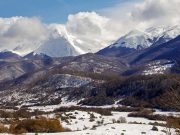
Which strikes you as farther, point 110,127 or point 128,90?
point 128,90

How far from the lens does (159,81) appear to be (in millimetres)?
175125

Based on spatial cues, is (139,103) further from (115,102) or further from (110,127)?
(110,127)

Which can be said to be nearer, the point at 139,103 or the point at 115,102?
the point at 139,103

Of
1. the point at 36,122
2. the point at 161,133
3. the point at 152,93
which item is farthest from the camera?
the point at 152,93

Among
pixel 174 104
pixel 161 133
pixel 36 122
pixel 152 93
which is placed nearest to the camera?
pixel 174 104

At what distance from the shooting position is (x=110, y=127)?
43.5m

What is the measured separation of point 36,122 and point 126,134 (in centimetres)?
1157

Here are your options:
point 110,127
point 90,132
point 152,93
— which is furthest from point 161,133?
point 152,93

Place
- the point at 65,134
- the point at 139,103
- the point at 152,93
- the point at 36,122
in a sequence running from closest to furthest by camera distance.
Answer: the point at 65,134 → the point at 36,122 → the point at 139,103 → the point at 152,93

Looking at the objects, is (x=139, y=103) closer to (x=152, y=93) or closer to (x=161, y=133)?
(x=152, y=93)

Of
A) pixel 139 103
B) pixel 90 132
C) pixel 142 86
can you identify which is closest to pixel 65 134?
pixel 90 132

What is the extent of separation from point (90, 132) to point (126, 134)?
319 centimetres

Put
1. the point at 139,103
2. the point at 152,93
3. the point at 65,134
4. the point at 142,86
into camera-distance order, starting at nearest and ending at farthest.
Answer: the point at 65,134
the point at 139,103
the point at 152,93
the point at 142,86

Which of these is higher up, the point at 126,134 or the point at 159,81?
the point at 159,81
